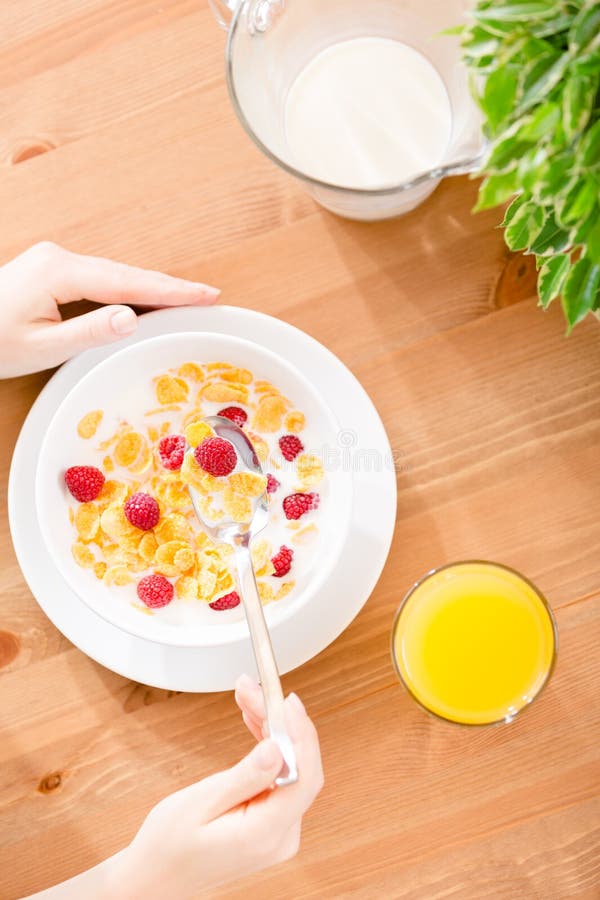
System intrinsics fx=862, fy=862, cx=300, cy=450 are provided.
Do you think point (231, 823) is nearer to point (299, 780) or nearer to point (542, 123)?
point (299, 780)

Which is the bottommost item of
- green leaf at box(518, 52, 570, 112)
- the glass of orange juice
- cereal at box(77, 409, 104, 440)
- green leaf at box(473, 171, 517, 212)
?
the glass of orange juice

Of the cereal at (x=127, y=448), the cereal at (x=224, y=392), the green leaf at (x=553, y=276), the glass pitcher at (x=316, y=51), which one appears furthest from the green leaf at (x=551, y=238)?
the cereal at (x=127, y=448)

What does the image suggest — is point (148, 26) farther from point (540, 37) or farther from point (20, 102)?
point (540, 37)

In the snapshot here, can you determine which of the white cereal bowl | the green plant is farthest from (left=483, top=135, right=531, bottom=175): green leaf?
the white cereal bowl

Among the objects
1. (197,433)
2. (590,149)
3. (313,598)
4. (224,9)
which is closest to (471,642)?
(313,598)

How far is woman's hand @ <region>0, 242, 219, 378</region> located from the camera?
1.01m

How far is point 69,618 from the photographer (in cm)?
103

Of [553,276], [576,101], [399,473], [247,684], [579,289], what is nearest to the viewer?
[576,101]

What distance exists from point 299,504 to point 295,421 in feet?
0.32

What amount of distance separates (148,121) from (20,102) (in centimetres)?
17

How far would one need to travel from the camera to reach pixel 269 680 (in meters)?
0.89

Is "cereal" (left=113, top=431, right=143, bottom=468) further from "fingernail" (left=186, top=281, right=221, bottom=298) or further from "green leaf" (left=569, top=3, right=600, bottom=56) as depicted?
"green leaf" (left=569, top=3, right=600, bottom=56)

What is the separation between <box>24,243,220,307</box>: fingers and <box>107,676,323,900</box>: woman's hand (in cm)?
45

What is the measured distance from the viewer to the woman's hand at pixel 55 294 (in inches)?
39.6
